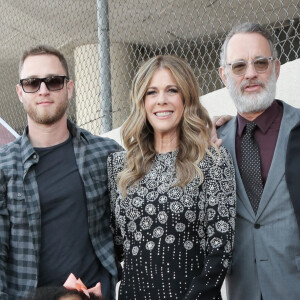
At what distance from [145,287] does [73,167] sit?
2.45 feet

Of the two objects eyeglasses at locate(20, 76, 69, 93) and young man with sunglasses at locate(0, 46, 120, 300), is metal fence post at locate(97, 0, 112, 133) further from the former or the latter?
eyeglasses at locate(20, 76, 69, 93)

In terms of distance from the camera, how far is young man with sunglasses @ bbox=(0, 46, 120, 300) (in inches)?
105

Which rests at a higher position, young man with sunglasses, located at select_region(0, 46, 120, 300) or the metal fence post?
the metal fence post

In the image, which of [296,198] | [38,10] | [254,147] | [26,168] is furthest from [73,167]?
[38,10]

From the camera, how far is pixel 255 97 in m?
2.69

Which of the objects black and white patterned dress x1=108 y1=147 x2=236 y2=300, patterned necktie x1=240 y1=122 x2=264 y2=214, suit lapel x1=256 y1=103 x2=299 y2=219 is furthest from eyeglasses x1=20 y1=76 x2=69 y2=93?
suit lapel x1=256 y1=103 x2=299 y2=219

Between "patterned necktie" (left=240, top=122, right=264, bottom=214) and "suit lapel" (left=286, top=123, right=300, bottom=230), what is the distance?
0.14 meters

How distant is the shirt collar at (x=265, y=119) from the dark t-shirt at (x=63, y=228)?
0.85 m

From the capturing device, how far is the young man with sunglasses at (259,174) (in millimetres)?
2422

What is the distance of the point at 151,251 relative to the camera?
243 cm

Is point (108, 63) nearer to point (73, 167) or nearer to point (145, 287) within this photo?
point (73, 167)

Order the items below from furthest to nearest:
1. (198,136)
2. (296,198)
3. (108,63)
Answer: (108,63)
(198,136)
(296,198)

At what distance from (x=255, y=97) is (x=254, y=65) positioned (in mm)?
157

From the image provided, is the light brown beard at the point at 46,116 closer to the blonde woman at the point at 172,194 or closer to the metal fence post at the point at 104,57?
the blonde woman at the point at 172,194
